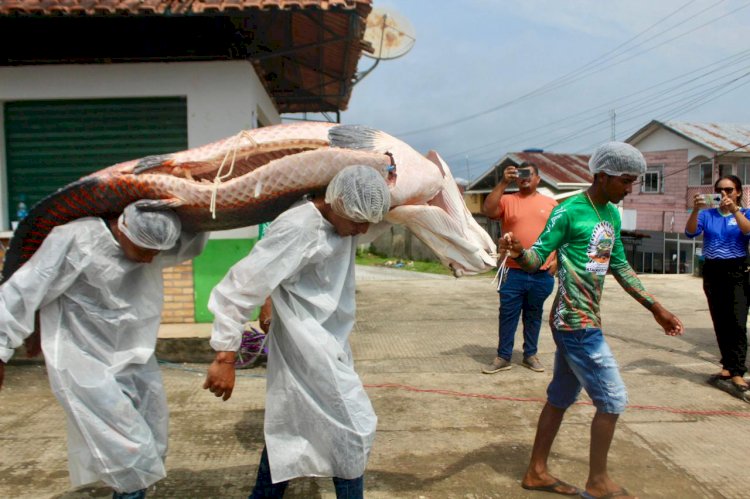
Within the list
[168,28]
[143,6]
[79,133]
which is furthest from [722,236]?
[79,133]

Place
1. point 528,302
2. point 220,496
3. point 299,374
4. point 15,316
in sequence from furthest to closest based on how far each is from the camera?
point 528,302, point 220,496, point 299,374, point 15,316

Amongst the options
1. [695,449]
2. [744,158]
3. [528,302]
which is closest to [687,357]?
[528,302]

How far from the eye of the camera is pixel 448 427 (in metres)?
4.04

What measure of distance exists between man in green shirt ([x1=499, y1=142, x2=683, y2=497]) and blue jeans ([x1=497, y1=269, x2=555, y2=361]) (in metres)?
1.89

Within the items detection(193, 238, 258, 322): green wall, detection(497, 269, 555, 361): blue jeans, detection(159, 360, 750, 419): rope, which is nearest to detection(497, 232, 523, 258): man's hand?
detection(159, 360, 750, 419): rope

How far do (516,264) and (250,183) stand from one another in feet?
9.67

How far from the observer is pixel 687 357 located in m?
5.92

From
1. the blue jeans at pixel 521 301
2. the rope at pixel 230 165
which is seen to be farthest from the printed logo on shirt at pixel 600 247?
the blue jeans at pixel 521 301

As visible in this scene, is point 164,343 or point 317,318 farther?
point 164,343

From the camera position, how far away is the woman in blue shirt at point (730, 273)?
15.6 feet

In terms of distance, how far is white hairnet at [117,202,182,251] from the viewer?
251 cm

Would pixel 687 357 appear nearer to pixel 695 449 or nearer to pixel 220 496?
pixel 695 449

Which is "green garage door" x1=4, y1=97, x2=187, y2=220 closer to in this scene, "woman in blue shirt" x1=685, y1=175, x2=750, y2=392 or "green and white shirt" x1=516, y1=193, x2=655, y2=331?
"green and white shirt" x1=516, y1=193, x2=655, y2=331

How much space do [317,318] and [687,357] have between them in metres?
4.69
